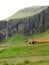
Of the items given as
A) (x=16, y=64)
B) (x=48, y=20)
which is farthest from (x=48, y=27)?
(x=16, y=64)

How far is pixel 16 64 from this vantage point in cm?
4616

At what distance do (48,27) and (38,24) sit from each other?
45.8ft

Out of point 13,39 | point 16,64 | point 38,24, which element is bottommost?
point 13,39

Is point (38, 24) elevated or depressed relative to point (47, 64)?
depressed

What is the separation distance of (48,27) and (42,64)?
14477 centimetres

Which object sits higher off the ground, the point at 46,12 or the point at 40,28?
the point at 46,12

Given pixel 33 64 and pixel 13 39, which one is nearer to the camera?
pixel 33 64

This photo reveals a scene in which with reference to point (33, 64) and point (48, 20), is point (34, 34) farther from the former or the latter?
point (33, 64)

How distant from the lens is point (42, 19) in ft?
638

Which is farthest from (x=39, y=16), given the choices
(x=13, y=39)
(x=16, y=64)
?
(x=16, y=64)

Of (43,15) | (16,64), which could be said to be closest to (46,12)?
(43,15)

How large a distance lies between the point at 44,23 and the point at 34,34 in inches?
542

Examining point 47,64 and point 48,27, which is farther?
point 48,27

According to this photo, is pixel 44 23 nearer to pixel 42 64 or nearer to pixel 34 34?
pixel 34 34
